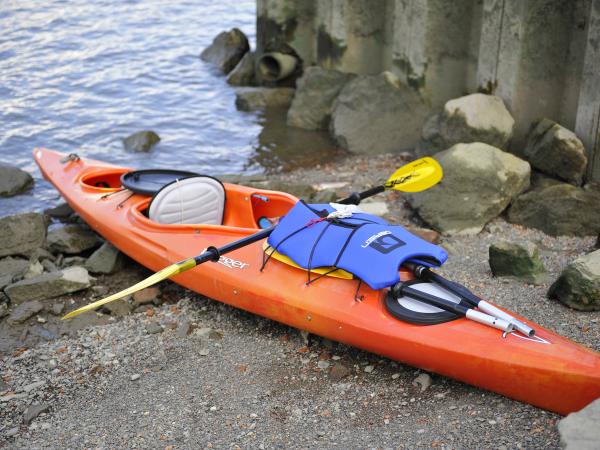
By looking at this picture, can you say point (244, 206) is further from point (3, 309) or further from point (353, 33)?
point (353, 33)

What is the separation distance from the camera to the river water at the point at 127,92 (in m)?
8.51

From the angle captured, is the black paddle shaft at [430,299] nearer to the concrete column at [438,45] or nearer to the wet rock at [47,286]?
the wet rock at [47,286]

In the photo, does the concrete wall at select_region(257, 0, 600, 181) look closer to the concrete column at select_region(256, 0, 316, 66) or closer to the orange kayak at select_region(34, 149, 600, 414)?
the concrete column at select_region(256, 0, 316, 66)

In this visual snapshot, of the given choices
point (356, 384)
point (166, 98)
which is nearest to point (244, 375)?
point (356, 384)

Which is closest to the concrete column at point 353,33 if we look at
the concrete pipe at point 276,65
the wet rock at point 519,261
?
the concrete pipe at point 276,65

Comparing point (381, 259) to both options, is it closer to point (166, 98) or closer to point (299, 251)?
point (299, 251)

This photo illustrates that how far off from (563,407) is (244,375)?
1.68 meters

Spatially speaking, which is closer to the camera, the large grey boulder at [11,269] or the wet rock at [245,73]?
the large grey boulder at [11,269]

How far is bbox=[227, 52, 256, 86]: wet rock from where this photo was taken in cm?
1051

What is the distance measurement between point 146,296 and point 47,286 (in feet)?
2.43

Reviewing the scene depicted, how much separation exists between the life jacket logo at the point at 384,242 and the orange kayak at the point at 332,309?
0.20 meters

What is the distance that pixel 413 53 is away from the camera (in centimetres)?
767

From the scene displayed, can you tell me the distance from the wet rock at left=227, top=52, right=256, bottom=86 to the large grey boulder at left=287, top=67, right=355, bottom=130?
170 centimetres

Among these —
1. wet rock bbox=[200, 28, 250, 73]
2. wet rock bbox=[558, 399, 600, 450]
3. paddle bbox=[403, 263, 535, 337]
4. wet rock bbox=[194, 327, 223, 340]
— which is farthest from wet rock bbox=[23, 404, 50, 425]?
wet rock bbox=[200, 28, 250, 73]
